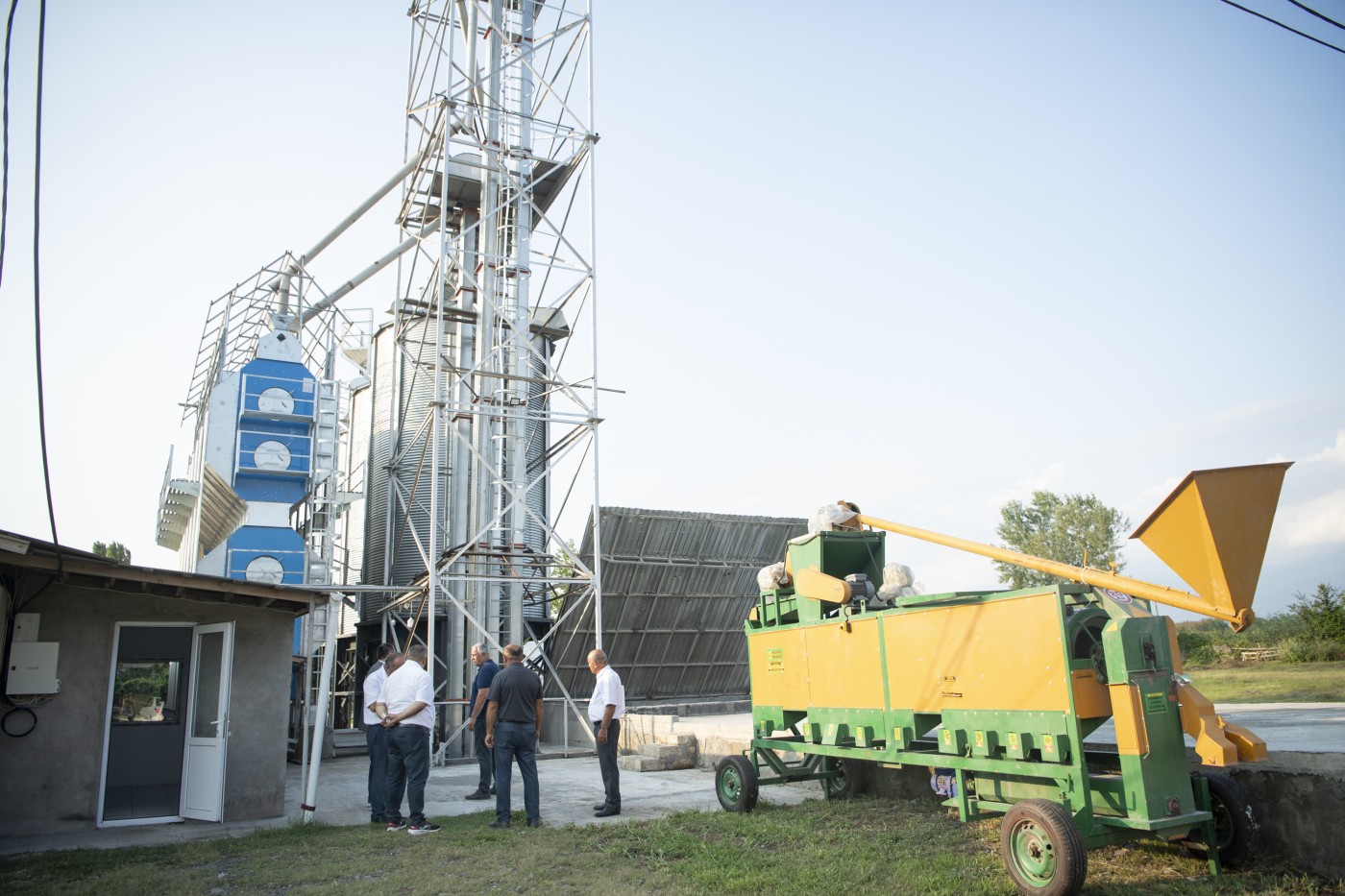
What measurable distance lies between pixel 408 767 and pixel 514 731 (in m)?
1.19

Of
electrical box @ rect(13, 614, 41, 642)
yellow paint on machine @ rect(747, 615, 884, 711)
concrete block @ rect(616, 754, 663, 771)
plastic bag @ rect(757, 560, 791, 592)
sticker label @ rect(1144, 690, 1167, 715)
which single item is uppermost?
plastic bag @ rect(757, 560, 791, 592)

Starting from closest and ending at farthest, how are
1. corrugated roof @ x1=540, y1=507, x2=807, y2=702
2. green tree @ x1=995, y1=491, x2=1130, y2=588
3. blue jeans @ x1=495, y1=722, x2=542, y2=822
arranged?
blue jeans @ x1=495, y1=722, x2=542, y2=822 < corrugated roof @ x1=540, y1=507, x2=807, y2=702 < green tree @ x1=995, y1=491, x2=1130, y2=588

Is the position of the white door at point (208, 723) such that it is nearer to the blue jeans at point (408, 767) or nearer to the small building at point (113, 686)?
the small building at point (113, 686)

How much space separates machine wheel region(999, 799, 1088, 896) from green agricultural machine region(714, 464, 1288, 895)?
0.01 meters

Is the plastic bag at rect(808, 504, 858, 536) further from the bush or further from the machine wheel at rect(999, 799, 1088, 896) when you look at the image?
the bush

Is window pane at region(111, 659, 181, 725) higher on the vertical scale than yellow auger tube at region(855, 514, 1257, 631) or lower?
lower

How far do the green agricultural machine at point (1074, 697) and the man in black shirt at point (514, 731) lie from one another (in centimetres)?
329

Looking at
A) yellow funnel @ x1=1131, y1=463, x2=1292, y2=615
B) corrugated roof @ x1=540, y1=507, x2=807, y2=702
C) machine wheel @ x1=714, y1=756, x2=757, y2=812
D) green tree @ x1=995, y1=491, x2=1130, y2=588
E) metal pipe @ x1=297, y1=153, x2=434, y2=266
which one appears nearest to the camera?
yellow funnel @ x1=1131, y1=463, x2=1292, y2=615

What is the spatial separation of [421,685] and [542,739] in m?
9.79

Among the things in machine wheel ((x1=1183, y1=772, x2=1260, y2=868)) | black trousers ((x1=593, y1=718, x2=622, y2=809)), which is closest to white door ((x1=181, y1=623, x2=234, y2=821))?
black trousers ((x1=593, y1=718, x2=622, y2=809))

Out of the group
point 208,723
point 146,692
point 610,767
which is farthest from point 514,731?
point 146,692

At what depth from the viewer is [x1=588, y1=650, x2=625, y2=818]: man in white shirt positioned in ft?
32.5

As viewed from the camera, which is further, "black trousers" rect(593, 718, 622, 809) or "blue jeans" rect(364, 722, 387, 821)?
"blue jeans" rect(364, 722, 387, 821)

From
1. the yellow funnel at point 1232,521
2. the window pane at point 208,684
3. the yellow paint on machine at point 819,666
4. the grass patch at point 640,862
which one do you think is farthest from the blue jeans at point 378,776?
the yellow funnel at point 1232,521
